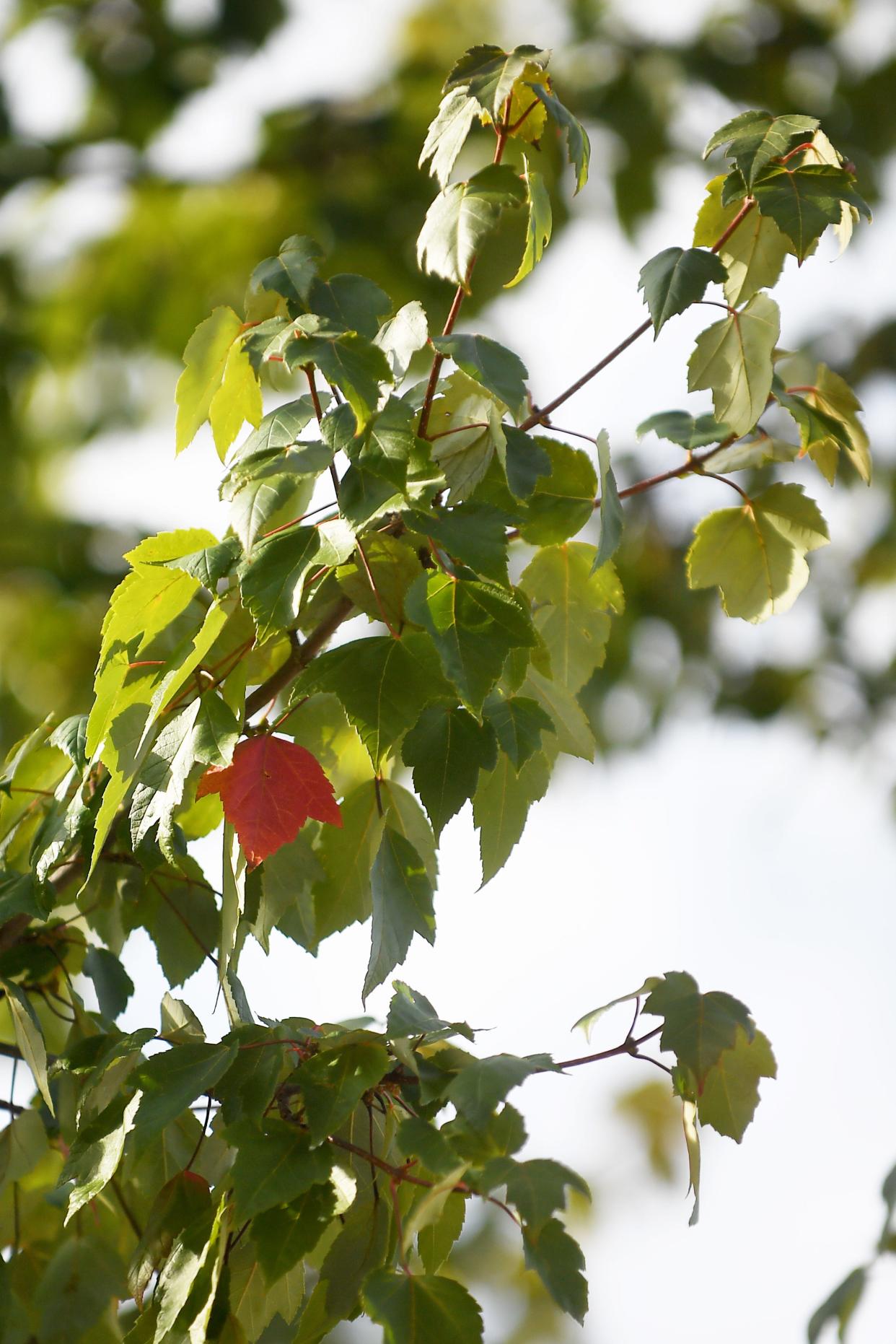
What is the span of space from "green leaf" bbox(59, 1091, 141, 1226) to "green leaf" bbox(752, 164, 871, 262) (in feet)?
1.33

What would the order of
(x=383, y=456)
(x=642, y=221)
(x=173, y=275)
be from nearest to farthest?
(x=383, y=456) < (x=173, y=275) < (x=642, y=221)

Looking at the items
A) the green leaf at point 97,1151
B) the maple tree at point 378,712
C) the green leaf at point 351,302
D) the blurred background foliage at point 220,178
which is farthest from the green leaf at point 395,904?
the blurred background foliage at point 220,178

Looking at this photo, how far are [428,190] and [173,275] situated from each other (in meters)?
0.58

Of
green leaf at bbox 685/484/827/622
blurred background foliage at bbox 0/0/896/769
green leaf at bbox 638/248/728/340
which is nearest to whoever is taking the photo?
green leaf at bbox 638/248/728/340

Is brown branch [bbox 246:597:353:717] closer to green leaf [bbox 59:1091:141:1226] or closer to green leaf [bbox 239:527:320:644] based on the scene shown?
green leaf [bbox 239:527:320:644]

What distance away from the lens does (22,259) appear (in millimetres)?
2639

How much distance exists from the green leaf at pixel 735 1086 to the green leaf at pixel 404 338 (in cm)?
29

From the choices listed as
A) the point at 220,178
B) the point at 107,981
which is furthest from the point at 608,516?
the point at 220,178

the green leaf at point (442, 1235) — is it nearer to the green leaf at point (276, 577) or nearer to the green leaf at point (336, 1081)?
the green leaf at point (336, 1081)

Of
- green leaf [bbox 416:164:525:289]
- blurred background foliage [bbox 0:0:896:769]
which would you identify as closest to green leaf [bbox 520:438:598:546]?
green leaf [bbox 416:164:525:289]

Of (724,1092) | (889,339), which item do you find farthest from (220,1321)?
(889,339)

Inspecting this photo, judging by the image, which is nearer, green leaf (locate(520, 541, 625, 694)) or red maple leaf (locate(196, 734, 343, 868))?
red maple leaf (locate(196, 734, 343, 868))

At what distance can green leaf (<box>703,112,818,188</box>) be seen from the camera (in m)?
0.48

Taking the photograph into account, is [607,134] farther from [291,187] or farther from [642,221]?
[291,187]
